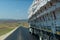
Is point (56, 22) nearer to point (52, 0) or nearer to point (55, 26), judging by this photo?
point (55, 26)

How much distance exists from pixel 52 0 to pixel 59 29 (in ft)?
6.56

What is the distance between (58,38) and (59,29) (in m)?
0.78

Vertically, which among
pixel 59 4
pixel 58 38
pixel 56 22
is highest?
pixel 59 4

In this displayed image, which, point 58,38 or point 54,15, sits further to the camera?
point 54,15

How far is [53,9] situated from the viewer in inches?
629

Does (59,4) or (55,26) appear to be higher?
(59,4)

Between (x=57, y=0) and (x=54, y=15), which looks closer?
(x=57, y=0)

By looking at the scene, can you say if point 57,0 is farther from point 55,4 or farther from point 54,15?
point 54,15

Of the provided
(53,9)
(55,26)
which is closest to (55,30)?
(55,26)

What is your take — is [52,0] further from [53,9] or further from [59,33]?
[59,33]

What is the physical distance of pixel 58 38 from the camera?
15.2 meters

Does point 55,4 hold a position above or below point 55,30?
above

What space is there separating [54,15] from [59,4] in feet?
4.89

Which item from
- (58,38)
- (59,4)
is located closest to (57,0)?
(59,4)
